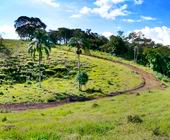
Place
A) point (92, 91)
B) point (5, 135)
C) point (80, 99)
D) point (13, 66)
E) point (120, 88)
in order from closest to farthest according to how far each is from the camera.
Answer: point (5, 135), point (80, 99), point (92, 91), point (120, 88), point (13, 66)

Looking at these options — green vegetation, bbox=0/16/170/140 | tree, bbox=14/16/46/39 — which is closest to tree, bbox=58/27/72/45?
tree, bbox=14/16/46/39

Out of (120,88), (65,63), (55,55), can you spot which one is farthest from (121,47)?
(120,88)

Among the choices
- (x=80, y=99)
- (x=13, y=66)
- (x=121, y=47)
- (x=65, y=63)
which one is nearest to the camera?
(x=80, y=99)

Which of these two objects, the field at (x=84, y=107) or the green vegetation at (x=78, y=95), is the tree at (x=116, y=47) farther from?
the field at (x=84, y=107)

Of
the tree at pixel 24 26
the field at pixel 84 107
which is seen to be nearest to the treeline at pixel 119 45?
the tree at pixel 24 26

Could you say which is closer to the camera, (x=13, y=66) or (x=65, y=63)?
(x=13, y=66)

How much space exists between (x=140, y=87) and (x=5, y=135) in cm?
6640

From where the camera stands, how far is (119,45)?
159 m

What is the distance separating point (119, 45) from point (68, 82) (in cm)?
6989

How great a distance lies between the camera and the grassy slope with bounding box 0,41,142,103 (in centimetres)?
7275

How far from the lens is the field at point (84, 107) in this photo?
2597 cm

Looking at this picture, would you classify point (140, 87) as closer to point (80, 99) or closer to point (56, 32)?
point (80, 99)

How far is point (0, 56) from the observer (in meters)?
122

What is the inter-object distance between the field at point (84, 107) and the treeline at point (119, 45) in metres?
17.0
